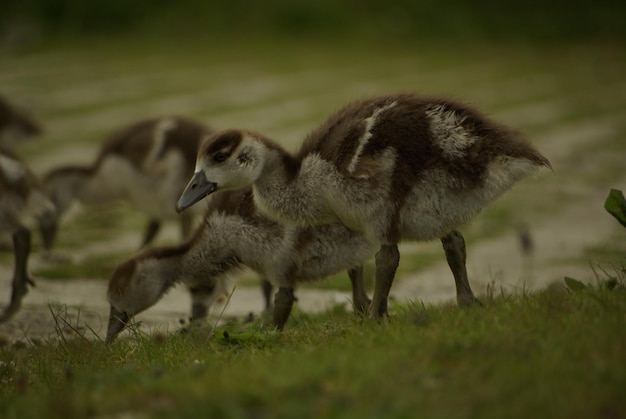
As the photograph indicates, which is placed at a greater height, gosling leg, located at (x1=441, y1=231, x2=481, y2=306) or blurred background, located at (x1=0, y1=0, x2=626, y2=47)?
gosling leg, located at (x1=441, y1=231, x2=481, y2=306)

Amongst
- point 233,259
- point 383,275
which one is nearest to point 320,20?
point 233,259

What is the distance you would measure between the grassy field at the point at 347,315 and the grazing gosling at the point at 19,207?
1723mm

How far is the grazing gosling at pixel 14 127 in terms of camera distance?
49.1ft

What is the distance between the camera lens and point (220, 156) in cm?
726

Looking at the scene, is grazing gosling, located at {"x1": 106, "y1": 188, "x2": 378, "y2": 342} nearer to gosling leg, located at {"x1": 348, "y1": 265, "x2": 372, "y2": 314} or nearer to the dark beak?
gosling leg, located at {"x1": 348, "y1": 265, "x2": 372, "y2": 314}

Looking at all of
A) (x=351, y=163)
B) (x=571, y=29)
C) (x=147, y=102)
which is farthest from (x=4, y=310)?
(x=571, y=29)

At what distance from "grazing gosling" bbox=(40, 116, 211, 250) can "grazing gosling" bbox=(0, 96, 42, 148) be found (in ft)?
7.07

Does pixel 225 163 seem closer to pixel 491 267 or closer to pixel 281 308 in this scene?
pixel 281 308

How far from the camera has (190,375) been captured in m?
5.39

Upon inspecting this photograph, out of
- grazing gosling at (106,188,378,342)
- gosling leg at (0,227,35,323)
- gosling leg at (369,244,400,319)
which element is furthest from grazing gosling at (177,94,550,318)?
gosling leg at (0,227,35,323)

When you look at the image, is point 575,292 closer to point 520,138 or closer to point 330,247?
point 520,138

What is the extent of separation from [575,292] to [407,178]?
1396 mm

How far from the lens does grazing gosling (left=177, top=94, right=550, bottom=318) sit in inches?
263

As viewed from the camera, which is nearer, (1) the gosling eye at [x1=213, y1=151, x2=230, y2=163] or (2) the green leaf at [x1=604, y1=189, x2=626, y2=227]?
(2) the green leaf at [x1=604, y1=189, x2=626, y2=227]
